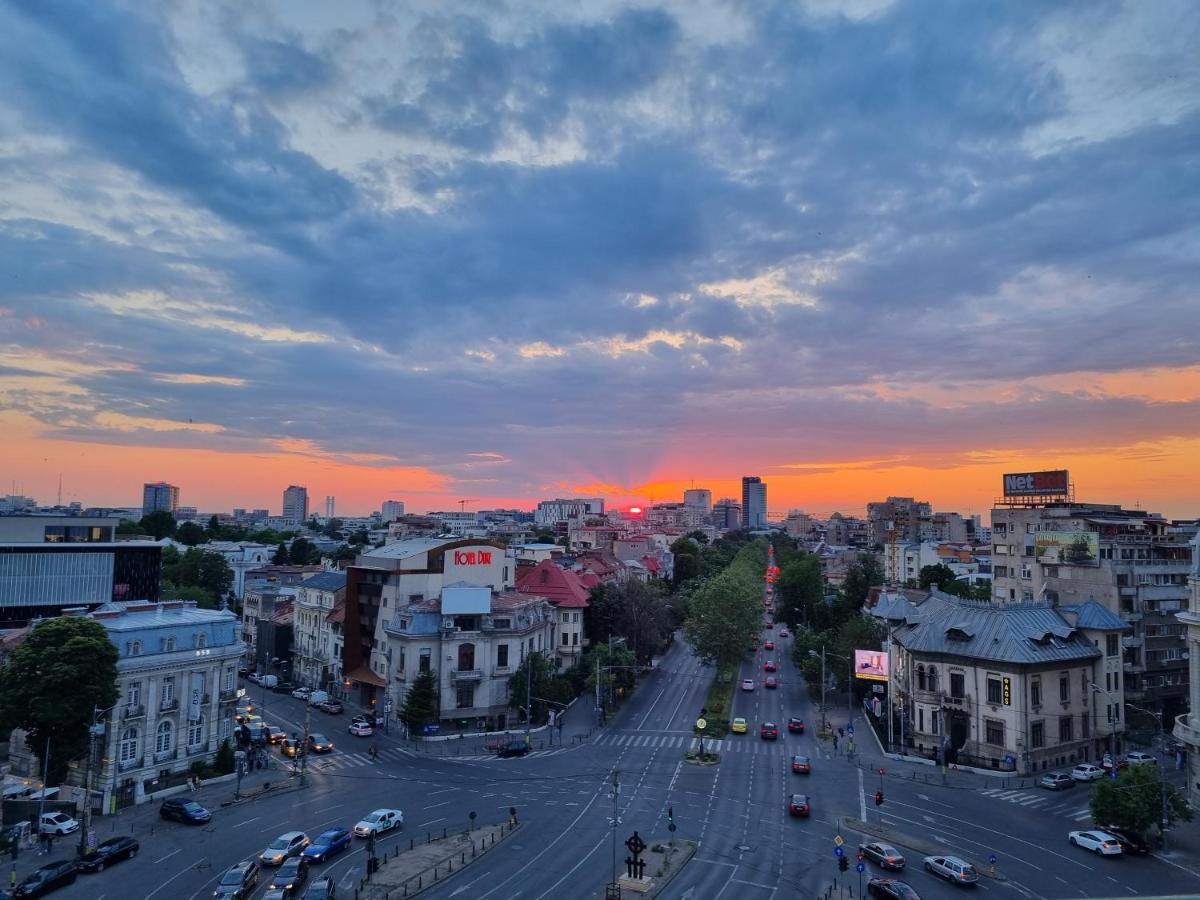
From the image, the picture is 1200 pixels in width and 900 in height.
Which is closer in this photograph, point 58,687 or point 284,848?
point 284,848

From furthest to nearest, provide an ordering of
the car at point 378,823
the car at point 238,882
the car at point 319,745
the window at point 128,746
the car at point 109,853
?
1. the car at point 319,745
2. the window at point 128,746
3. the car at point 378,823
4. the car at point 109,853
5. the car at point 238,882

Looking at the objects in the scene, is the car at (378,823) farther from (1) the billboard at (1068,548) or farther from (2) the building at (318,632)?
(1) the billboard at (1068,548)

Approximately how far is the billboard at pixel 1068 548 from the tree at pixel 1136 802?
47.9 m

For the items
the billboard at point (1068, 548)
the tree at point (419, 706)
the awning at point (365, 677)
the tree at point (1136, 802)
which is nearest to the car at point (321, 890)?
the tree at point (419, 706)

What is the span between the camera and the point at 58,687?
182 feet

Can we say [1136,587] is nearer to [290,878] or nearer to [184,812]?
[290,878]

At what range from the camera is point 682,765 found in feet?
232

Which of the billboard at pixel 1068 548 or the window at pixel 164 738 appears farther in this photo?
the billboard at pixel 1068 548

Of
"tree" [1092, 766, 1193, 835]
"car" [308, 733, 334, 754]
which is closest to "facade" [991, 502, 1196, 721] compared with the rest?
"tree" [1092, 766, 1193, 835]

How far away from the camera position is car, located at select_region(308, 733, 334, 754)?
7538cm

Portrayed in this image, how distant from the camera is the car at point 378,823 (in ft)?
170

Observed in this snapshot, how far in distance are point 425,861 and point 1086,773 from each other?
57664mm

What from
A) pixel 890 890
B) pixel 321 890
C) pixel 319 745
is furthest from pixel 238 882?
pixel 890 890

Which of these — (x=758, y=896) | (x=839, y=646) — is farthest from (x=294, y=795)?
(x=839, y=646)
